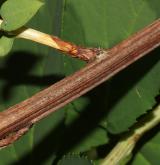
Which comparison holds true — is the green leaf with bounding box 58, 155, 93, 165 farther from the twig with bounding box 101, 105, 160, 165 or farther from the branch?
the branch

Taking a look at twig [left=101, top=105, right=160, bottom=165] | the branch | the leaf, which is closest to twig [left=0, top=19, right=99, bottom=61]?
the branch

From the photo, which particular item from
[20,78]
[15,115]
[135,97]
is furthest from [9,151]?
[15,115]

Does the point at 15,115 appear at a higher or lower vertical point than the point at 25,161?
higher

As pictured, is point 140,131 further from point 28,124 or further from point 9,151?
point 28,124

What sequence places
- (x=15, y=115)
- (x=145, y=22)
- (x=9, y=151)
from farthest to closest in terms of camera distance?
1. (x=9, y=151)
2. (x=145, y=22)
3. (x=15, y=115)

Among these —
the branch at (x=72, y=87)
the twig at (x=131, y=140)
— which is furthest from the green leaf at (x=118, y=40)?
the branch at (x=72, y=87)

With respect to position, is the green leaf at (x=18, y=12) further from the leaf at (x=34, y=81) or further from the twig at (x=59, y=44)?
the leaf at (x=34, y=81)

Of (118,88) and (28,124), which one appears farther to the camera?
(118,88)
